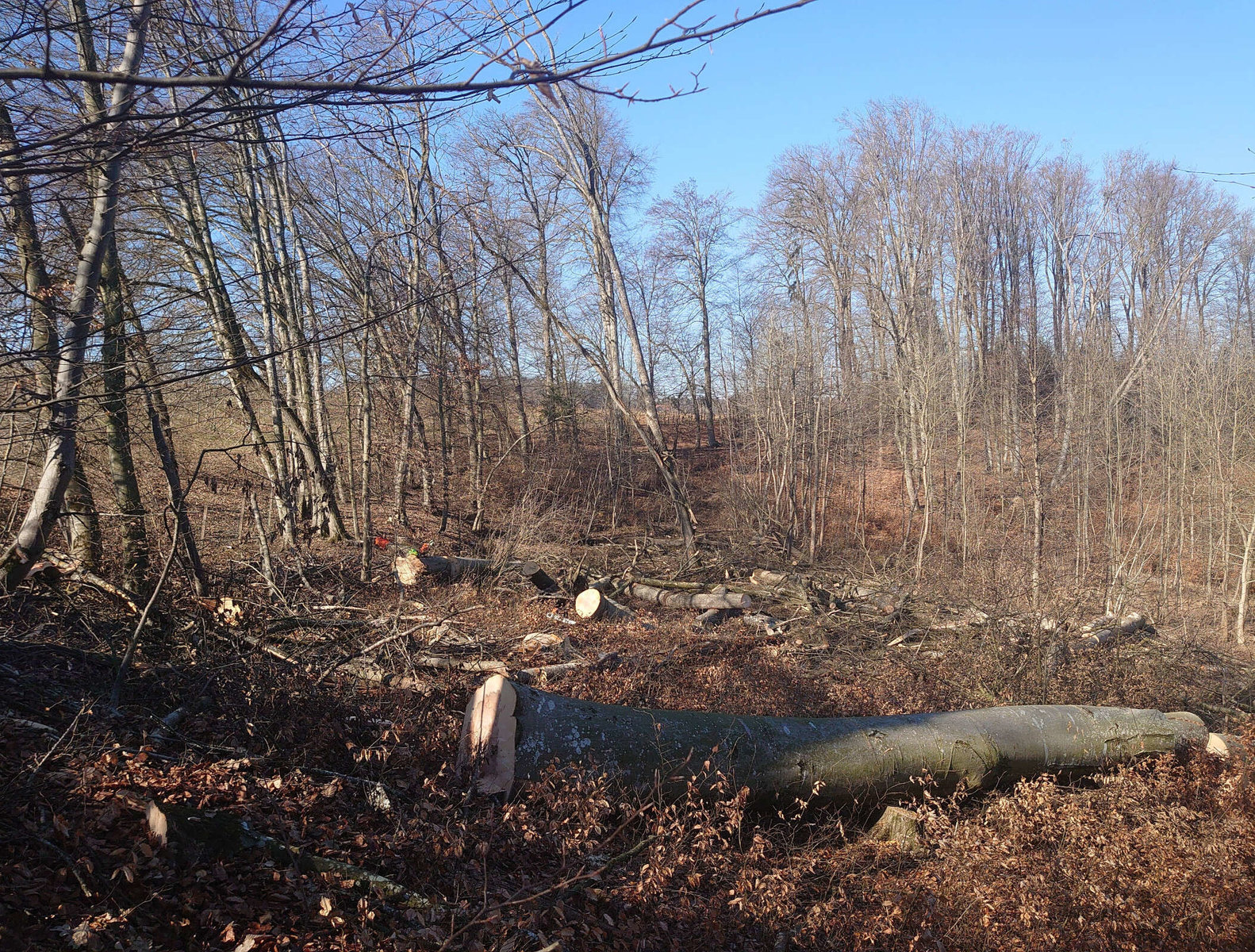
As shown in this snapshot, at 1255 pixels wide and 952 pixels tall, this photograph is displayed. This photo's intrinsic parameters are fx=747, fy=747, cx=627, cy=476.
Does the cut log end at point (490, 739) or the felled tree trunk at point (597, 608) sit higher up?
the cut log end at point (490, 739)

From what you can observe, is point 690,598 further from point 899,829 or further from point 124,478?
point 124,478

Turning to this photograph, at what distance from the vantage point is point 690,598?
12.0 metres

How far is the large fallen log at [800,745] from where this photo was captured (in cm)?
442

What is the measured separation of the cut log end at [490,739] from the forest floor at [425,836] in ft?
0.39

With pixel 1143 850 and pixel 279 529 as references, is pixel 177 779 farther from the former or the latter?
pixel 279 529

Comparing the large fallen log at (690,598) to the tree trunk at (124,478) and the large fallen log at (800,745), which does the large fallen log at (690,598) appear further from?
the tree trunk at (124,478)

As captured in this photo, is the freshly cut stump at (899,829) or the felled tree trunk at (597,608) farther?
the felled tree trunk at (597,608)

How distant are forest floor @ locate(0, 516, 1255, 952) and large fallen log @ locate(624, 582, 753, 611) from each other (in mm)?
5026

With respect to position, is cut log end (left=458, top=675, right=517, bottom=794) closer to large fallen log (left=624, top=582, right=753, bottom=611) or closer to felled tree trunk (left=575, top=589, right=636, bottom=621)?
felled tree trunk (left=575, top=589, right=636, bottom=621)

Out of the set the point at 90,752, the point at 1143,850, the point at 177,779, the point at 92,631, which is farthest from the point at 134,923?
the point at 1143,850

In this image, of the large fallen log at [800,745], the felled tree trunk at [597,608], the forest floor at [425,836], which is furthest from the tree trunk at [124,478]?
the felled tree trunk at [597,608]

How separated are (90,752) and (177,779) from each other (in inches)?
18.9

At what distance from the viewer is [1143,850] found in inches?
173

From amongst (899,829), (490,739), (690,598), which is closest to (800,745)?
(899,829)
